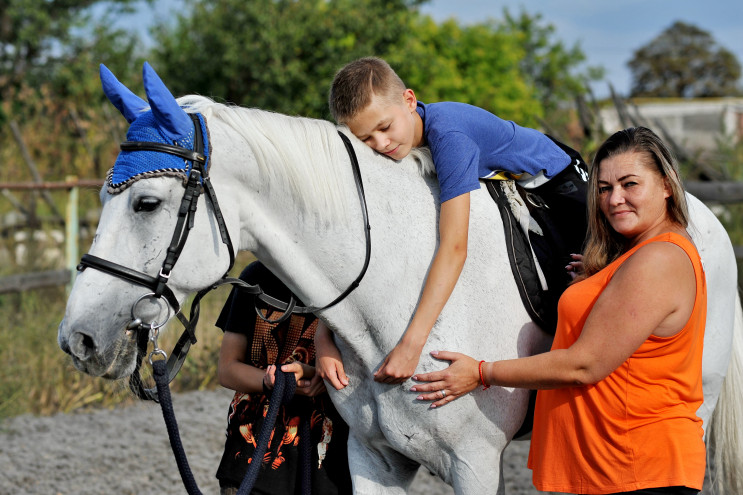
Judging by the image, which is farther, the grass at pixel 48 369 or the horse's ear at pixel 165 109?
the grass at pixel 48 369

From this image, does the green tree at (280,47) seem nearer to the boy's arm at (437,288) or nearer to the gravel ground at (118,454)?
the gravel ground at (118,454)

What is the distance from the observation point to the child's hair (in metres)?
2.16

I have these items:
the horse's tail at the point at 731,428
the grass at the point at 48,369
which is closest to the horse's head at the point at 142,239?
the horse's tail at the point at 731,428

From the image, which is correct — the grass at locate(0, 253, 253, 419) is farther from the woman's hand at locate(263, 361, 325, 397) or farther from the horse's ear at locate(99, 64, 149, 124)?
the horse's ear at locate(99, 64, 149, 124)

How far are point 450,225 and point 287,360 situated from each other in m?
0.85

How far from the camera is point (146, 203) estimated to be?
1866 millimetres

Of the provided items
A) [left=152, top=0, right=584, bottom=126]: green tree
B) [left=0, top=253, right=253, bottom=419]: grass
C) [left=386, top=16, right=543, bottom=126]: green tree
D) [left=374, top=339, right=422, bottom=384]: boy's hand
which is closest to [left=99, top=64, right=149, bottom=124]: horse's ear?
[left=374, top=339, right=422, bottom=384]: boy's hand

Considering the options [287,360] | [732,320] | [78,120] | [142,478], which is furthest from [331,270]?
[78,120]

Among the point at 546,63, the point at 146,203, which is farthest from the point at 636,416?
the point at 546,63

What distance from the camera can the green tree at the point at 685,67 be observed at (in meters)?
50.7

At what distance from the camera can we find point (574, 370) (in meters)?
1.90

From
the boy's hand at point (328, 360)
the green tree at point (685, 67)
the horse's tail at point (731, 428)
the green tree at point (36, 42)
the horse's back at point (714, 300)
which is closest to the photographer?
the boy's hand at point (328, 360)

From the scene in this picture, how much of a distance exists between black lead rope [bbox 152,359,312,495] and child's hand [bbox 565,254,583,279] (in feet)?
3.32

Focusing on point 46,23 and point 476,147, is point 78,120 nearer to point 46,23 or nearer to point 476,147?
point 46,23
